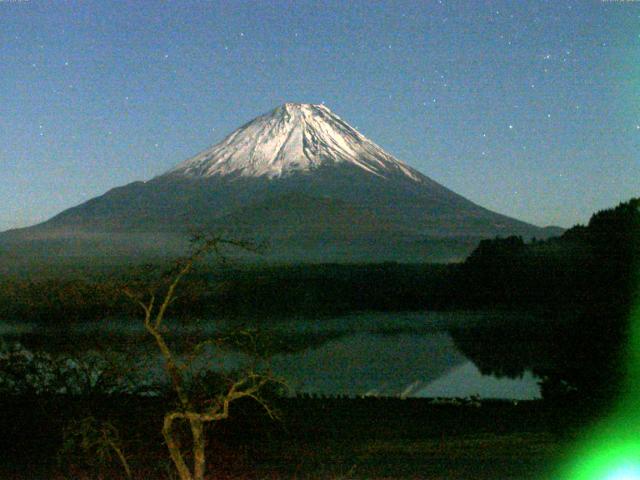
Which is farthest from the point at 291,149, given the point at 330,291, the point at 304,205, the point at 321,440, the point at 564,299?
the point at 321,440

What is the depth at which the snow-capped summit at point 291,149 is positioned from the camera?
8400cm

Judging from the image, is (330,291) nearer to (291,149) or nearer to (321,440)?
(321,440)

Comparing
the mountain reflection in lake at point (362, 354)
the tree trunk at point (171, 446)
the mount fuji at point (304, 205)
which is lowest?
the mountain reflection in lake at point (362, 354)

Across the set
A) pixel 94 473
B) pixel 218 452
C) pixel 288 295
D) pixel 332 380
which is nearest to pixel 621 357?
pixel 218 452

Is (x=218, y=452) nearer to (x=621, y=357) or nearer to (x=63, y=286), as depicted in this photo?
(x=63, y=286)

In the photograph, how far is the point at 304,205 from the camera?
8144 cm

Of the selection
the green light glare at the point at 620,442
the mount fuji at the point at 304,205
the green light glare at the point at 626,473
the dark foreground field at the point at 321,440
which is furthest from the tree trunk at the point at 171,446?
the mount fuji at the point at 304,205

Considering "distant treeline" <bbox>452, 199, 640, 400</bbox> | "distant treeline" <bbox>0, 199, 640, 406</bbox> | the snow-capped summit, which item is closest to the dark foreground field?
"distant treeline" <bbox>452, 199, 640, 400</bbox>

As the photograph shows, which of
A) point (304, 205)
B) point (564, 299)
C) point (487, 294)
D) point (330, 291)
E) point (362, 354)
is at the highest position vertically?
point (304, 205)

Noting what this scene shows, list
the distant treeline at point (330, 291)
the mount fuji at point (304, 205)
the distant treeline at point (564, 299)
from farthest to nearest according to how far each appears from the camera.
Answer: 1. the mount fuji at point (304, 205)
2. the distant treeline at point (330, 291)
3. the distant treeline at point (564, 299)

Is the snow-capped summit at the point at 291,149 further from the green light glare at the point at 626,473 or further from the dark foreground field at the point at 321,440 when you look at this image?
the green light glare at the point at 626,473

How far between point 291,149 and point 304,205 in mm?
9858

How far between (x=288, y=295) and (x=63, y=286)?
128 feet

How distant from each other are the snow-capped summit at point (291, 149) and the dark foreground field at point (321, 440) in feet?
238
